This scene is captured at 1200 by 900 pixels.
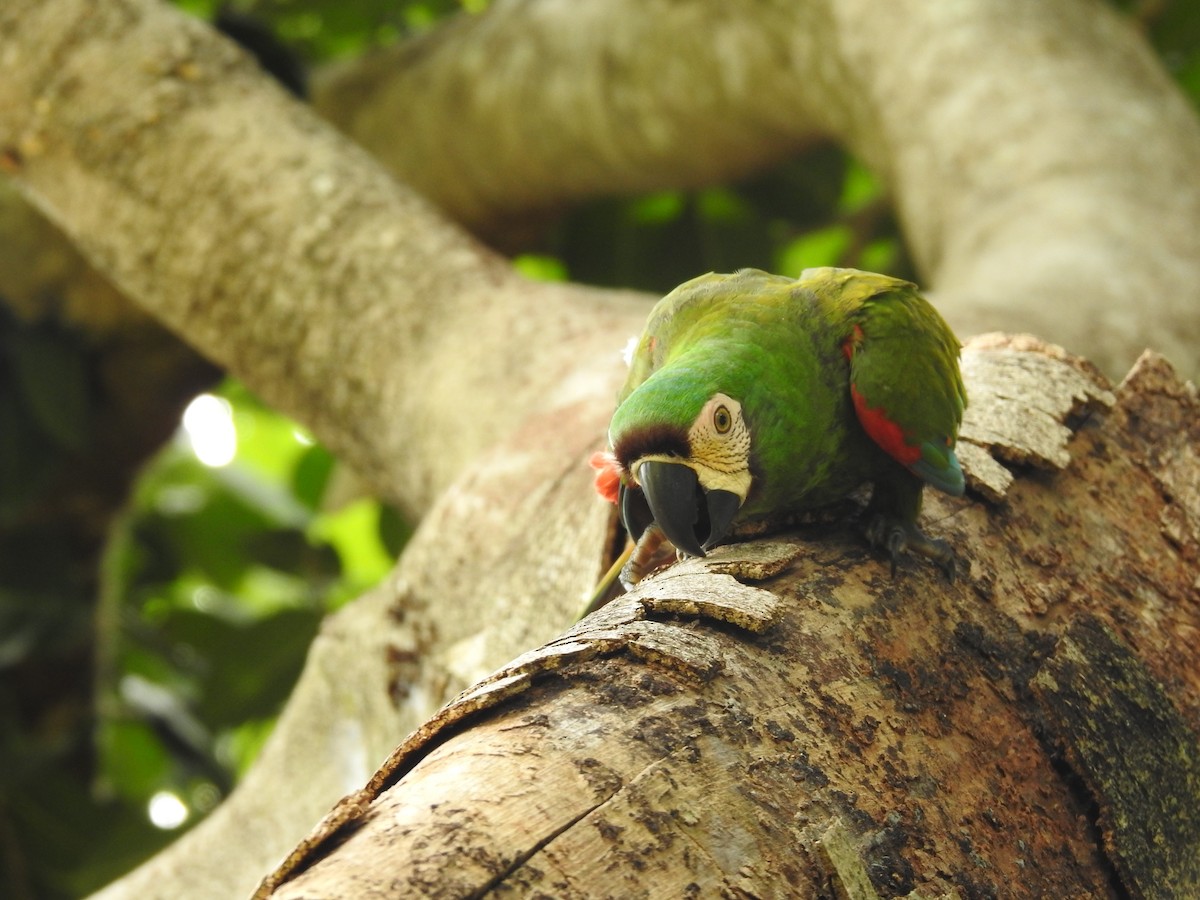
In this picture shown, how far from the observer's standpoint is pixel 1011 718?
145 centimetres

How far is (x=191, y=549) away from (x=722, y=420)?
3970 millimetres

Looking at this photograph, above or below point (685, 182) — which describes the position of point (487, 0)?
above

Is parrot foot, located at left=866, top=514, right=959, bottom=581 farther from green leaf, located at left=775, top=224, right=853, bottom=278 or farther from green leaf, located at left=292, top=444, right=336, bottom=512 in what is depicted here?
green leaf, located at left=775, top=224, right=853, bottom=278

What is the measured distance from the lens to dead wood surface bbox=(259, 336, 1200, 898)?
104cm

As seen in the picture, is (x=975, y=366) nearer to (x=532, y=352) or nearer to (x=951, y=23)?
(x=532, y=352)

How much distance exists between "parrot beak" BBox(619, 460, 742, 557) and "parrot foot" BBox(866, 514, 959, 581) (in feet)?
0.70

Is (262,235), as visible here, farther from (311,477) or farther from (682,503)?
(311,477)

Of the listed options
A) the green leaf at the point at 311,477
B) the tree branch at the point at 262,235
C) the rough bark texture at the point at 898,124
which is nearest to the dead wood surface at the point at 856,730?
the rough bark texture at the point at 898,124

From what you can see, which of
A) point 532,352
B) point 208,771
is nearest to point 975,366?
point 532,352

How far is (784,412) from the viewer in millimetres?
1799

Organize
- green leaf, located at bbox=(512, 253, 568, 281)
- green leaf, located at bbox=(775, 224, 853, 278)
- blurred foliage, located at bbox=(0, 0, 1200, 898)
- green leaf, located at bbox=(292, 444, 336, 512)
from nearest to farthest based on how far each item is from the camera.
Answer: blurred foliage, located at bbox=(0, 0, 1200, 898), green leaf, located at bbox=(292, 444, 336, 512), green leaf, located at bbox=(512, 253, 568, 281), green leaf, located at bbox=(775, 224, 853, 278)

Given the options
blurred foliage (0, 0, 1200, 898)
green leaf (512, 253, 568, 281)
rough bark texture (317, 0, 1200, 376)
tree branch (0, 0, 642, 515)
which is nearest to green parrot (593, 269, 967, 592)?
rough bark texture (317, 0, 1200, 376)

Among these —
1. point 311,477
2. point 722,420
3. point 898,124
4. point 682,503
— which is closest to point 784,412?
point 722,420

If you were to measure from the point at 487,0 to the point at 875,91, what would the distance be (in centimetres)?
251
